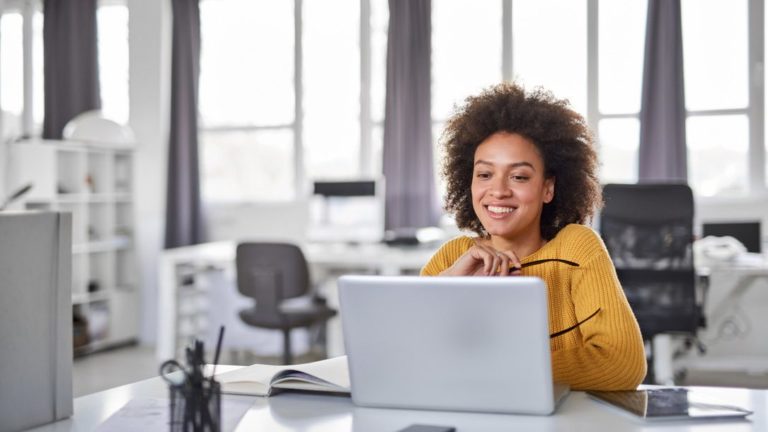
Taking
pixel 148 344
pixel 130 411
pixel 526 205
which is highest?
pixel 526 205

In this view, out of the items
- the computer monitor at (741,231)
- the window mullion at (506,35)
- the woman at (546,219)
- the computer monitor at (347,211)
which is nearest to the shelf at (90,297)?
the computer monitor at (347,211)

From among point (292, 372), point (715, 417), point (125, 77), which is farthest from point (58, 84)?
point (715, 417)

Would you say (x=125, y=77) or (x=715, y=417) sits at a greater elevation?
(x=125, y=77)

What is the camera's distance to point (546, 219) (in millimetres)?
1724

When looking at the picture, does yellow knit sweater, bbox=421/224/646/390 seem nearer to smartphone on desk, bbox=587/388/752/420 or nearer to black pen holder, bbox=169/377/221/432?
smartphone on desk, bbox=587/388/752/420

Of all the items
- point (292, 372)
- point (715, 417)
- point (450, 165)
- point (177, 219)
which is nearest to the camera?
point (715, 417)

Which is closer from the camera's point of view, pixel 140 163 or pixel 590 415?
pixel 590 415

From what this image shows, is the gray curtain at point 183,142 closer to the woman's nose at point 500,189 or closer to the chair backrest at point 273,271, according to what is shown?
the chair backrest at point 273,271

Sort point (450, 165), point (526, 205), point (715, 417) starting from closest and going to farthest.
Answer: point (715, 417) → point (526, 205) → point (450, 165)

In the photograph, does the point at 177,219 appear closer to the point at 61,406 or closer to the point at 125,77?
the point at 125,77

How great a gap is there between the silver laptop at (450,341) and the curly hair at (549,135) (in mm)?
634

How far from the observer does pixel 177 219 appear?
5930mm

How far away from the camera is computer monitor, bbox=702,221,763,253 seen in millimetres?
4406

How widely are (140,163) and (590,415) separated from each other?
5.53 metres
